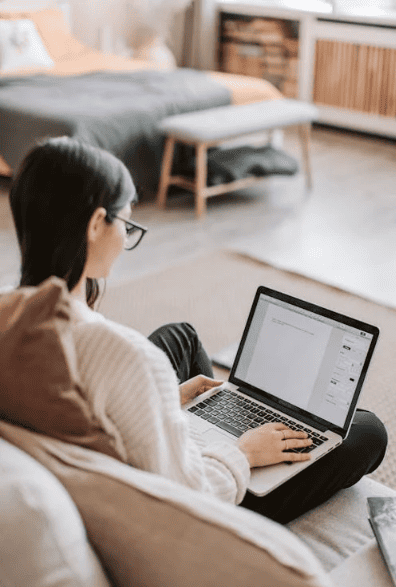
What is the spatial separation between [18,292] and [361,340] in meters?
0.74

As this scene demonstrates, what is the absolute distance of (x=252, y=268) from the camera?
3188 millimetres

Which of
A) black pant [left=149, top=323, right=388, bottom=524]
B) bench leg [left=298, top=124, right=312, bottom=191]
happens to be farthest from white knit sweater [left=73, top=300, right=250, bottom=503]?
bench leg [left=298, top=124, right=312, bottom=191]

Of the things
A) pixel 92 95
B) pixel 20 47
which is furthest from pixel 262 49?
pixel 92 95

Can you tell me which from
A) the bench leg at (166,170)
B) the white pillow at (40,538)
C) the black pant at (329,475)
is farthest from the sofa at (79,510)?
Result: the bench leg at (166,170)

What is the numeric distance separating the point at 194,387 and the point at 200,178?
2410mm

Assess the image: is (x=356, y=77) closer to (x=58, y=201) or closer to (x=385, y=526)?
(x=385, y=526)

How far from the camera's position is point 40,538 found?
710 millimetres

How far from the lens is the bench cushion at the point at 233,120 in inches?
147

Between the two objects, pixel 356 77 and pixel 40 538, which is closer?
pixel 40 538

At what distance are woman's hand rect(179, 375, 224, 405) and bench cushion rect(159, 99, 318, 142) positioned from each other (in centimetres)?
235

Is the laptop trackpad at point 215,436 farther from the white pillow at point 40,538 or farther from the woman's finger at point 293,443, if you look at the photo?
the white pillow at point 40,538

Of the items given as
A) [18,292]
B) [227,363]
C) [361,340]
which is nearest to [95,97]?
[227,363]

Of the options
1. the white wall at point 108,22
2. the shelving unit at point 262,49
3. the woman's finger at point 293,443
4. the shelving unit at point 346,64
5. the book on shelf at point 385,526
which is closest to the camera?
the book on shelf at point 385,526

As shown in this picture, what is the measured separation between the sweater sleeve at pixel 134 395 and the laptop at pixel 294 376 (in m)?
0.39
